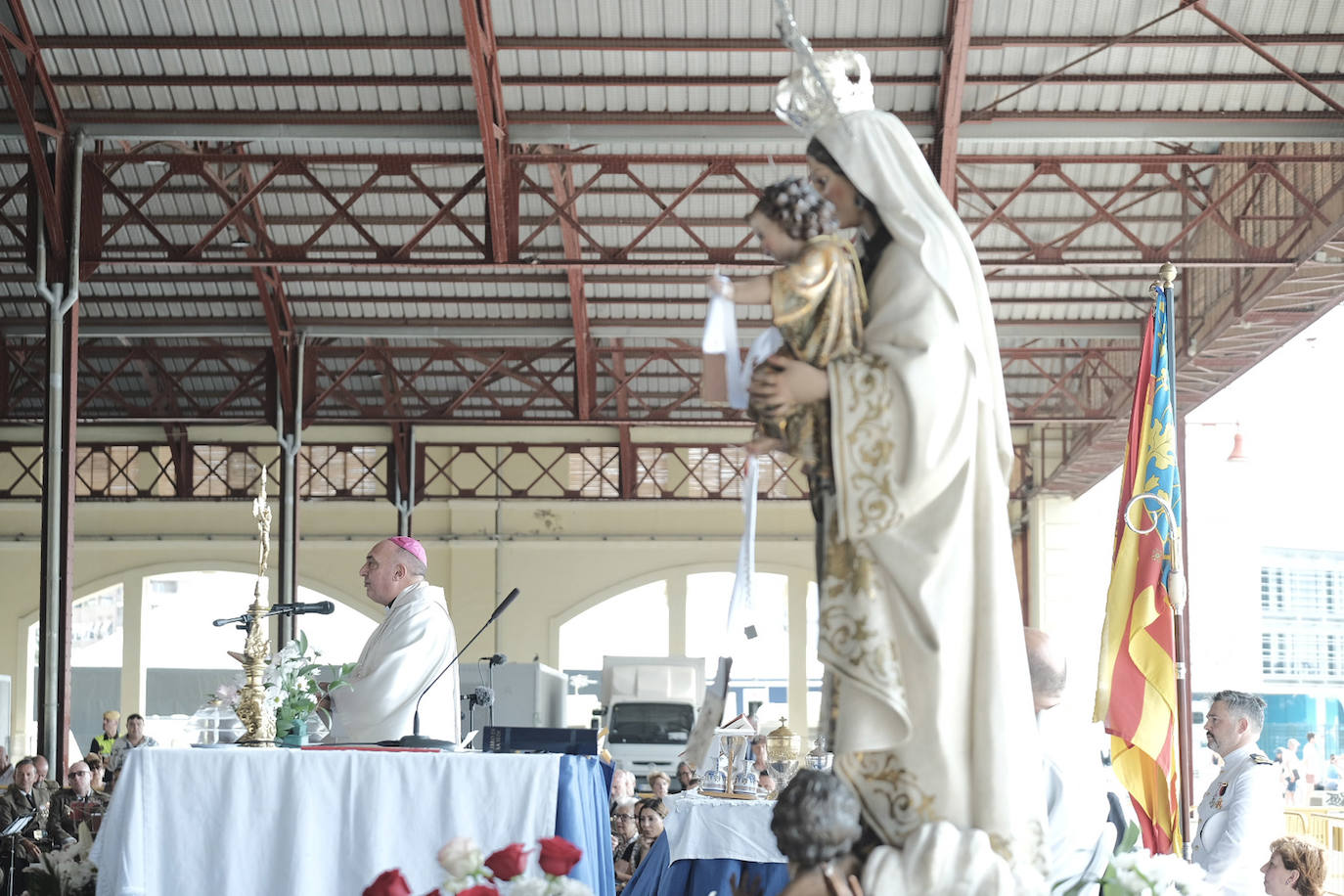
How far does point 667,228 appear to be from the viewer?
1627cm

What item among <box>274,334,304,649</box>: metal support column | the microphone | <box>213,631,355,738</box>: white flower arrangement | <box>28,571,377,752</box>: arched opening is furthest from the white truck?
<box>213,631,355,738</box>: white flower arrangement

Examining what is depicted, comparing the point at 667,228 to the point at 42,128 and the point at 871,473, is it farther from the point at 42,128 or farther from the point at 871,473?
the point at 871,473

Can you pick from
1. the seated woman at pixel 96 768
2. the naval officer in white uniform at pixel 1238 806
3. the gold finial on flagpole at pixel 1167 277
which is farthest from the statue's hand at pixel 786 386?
the seated woman at pixel 96 768

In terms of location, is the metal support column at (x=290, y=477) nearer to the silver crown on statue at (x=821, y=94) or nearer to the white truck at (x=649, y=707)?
the white truck at (x=649, y=707)

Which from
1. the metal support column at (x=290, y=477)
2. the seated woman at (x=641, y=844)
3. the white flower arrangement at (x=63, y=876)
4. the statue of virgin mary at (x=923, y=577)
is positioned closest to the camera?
the statue of virgin mary at (x=923, y=577)

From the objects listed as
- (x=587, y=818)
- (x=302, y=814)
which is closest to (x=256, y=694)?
(x=302, y=814)

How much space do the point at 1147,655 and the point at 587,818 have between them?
2420 millimetres

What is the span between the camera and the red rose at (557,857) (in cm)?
257

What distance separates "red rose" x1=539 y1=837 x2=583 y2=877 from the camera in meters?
2.57

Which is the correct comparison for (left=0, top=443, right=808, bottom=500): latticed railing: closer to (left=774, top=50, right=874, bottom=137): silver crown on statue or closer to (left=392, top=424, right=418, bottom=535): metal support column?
(left=392, top=424, right=418, bottom=535): metal support column

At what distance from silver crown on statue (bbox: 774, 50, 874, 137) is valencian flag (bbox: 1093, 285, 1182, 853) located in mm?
3656

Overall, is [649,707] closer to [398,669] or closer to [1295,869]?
[1295,869]

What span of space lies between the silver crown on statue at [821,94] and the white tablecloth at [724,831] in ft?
12.5

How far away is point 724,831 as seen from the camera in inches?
245
